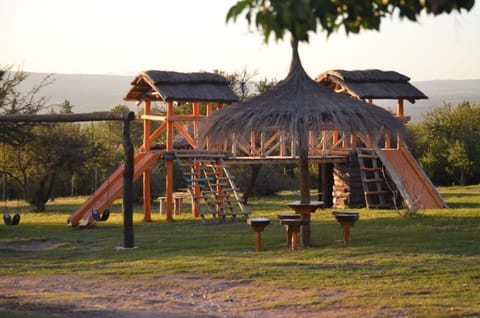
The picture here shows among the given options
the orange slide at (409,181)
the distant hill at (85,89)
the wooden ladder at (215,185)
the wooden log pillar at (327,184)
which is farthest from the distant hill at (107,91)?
the wooden ladder at (215,185)

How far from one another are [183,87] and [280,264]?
414 inches

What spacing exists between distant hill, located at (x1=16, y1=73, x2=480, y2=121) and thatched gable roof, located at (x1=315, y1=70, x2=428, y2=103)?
101 meters

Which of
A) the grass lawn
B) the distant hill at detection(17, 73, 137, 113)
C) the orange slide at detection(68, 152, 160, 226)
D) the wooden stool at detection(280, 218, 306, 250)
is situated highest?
the distant hill at detection(17, 73, 137, 113)

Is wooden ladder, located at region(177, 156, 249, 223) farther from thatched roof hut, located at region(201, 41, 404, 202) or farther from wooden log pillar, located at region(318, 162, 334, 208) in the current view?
thatched roof hut, located at region(201, 41, 404, 202)

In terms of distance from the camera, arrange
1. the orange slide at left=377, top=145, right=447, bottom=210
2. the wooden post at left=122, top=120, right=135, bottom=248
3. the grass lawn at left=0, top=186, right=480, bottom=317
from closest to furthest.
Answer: the grass lawn at left=0, top=186, right=480, bottom=317
the wooden post at left=122, top=120, right=135, bottom=248
the orange slide at left=377, top=145, right=447, bottom=210

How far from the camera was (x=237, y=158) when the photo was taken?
25641 mm

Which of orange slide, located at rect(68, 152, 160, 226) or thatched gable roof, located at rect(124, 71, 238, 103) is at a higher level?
thatched gable roof, located at rect(124, 71, 238, 103)

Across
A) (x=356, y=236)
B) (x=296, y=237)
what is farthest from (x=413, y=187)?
(x=296, y=237)

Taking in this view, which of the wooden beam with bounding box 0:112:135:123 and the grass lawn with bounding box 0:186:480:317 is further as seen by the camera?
the wooden beam with bounding box 0:112:135:123

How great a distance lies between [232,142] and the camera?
17078 mm

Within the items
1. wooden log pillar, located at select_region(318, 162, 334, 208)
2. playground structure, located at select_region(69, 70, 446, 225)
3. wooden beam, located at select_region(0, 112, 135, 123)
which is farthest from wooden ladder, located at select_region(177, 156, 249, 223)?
wooden beam, located at select_region(0, 112, 135, 123)

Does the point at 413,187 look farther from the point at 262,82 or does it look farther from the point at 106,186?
the point at 262,82

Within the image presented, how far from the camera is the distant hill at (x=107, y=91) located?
449 feet

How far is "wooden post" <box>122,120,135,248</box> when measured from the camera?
18125mm
